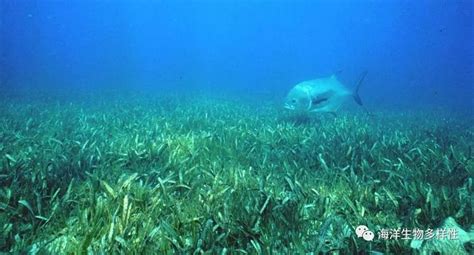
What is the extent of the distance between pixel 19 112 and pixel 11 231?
401 inches

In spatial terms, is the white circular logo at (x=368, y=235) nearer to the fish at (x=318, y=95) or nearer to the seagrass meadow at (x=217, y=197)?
the seagrass meadow at (x=217, y=197)

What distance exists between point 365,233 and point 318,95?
291 inches

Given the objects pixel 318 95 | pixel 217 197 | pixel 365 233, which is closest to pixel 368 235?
pixel 365 233

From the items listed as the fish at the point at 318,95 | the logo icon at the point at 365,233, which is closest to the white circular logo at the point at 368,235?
the logo icon at the point at 365,233

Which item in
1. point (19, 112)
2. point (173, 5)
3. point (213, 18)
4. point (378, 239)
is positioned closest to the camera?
point (378, 239)

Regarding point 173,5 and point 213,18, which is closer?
point 173,5

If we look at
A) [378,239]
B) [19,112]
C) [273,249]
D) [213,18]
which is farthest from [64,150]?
[213,18]

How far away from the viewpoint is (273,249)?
273 cm

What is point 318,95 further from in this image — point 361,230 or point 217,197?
point 361,230

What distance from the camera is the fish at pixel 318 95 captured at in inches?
386

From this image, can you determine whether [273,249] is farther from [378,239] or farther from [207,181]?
[207,181]

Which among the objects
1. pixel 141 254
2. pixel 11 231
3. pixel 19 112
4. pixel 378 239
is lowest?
pixel 19 112

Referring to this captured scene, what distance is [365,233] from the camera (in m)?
2.88

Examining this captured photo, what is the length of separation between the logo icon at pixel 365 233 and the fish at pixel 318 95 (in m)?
7.09
